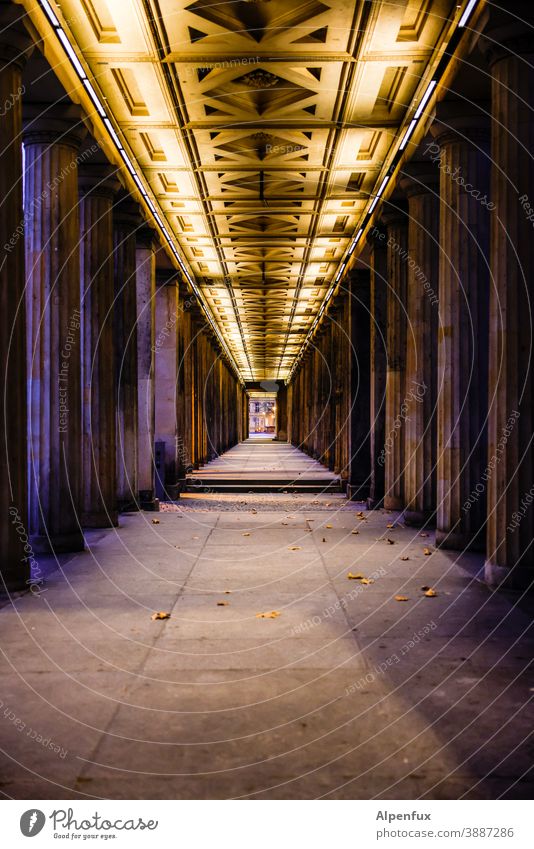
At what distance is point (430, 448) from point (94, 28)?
8117mm

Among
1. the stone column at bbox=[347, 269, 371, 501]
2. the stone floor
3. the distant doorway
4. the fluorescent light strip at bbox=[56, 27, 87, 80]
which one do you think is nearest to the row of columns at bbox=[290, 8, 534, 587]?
the stone floor

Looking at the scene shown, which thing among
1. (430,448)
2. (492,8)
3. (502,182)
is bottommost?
(430,448)

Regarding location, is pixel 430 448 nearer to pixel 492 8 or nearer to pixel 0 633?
pixel 492 8

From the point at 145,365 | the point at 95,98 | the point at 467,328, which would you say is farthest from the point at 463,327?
the point at 145,365

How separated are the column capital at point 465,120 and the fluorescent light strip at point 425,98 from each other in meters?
0.83

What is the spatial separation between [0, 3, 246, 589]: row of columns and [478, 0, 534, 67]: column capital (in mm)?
4775

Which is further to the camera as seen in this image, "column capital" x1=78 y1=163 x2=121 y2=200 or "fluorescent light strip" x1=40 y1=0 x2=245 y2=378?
"column capital" x1=78 y1=163 x2=121 y2=200

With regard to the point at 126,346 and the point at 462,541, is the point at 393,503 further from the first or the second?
the point at 126,346

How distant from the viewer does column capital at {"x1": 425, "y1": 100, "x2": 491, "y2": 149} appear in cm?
994

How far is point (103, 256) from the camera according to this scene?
1257 cm

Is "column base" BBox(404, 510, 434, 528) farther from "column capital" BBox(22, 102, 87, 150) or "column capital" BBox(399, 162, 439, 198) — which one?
"column capital" BBox(22, 102, 87, 150)

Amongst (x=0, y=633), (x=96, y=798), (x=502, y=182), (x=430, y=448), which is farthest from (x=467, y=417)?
(x=96, y=798)

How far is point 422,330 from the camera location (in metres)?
12.9

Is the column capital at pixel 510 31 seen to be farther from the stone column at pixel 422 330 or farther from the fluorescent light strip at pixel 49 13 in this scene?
the fluorescent light strip at pixel 49 13
